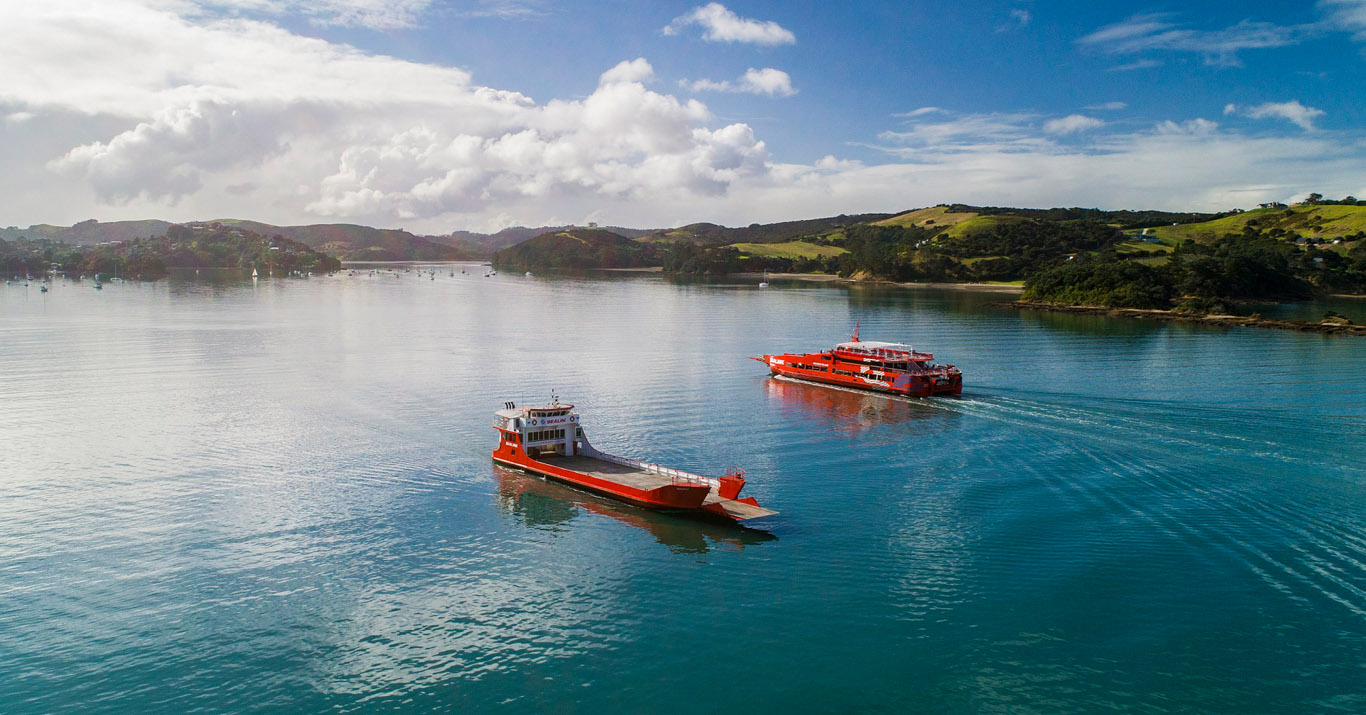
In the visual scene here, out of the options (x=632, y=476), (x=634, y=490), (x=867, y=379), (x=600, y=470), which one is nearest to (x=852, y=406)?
(x=867, y=379)

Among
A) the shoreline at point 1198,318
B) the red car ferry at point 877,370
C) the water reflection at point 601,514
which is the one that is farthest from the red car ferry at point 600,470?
the shoreline at point 1198,318

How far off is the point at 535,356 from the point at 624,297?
9641cm

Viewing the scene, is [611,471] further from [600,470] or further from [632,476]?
[632,476]

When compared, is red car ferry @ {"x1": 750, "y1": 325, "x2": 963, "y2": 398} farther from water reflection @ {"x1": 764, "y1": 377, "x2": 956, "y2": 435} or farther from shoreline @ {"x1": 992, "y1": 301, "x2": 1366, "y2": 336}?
shoreline @ {"x1": 992, "y1": 301, "x2": 1366, "y2": 336}

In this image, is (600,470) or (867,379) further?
(867,379)

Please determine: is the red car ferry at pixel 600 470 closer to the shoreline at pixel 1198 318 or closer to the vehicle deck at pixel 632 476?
the vehicle deck at pixel 632 476

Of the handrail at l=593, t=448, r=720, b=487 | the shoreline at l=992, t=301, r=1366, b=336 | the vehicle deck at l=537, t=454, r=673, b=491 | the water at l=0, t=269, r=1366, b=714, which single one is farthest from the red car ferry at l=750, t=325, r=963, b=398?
the shoreline at l=992, t=301, r=1366, b=336

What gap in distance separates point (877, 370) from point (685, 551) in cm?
4201

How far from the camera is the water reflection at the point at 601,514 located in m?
35.5

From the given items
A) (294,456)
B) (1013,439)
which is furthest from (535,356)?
(1013,439)

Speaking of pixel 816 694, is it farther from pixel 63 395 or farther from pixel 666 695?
pixel 63 395

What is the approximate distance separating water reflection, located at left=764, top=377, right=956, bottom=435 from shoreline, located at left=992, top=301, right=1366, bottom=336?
7935 centimetres

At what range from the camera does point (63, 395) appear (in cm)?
6016

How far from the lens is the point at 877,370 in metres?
72.0
